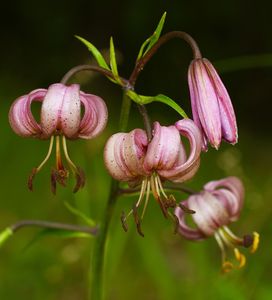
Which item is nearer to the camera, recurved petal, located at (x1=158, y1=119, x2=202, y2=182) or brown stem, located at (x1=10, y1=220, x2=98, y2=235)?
recurved petal, located at (x1=158, y1=119, x2=202, y2=182)

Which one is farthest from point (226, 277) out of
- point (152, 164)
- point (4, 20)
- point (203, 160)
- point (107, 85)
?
point (4, 20)

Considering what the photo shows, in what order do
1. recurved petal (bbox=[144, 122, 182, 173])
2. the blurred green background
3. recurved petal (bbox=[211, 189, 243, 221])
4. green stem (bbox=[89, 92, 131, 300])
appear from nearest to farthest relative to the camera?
recurved petal (bbox=[144, 122, 182, 173]) < green stem (bbox=[89, 92, 131, 300]) < recurved petal (bbox=[211, 189, 243, 221]) < the blurred green background

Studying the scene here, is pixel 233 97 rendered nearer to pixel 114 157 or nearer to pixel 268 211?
pixel 268 211

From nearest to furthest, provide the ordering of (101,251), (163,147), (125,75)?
(163,147)
(101,251)
(125,75)

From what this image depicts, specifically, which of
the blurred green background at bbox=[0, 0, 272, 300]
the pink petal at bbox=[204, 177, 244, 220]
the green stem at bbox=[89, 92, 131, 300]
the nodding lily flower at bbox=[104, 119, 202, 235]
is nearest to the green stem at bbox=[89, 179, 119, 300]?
the green stem at bbox=[89, 92, 131, 300]

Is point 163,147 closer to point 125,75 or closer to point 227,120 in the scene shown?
point 227,120

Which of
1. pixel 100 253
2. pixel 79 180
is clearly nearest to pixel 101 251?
pixel 100 253

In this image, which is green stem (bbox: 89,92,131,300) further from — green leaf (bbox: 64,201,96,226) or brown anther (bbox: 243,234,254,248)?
brown anther (bbox: 243,234,254,248)
